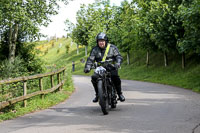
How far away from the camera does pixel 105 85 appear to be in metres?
7.73

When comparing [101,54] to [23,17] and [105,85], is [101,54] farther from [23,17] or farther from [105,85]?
[23,17]

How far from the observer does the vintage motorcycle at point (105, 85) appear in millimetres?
7406

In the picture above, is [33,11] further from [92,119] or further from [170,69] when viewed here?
[170,69]

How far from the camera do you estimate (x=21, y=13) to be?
1630cm

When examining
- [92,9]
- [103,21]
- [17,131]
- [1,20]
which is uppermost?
[92,9]

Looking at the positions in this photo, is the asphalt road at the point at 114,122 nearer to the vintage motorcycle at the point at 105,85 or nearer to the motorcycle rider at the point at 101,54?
the vintage motorcycle at the point at 105,85

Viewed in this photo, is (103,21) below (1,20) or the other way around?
the other way around

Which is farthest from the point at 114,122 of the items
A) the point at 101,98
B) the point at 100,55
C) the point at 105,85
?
the point at 100,55

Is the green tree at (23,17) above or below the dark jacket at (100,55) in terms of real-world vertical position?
above

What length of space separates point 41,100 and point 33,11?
8.89 m

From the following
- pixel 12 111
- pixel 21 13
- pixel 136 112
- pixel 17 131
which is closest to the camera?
pixel 17 131

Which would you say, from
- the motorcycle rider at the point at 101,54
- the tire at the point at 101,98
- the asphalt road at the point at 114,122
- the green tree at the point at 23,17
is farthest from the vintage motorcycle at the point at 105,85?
the green tree at the point at 23,17

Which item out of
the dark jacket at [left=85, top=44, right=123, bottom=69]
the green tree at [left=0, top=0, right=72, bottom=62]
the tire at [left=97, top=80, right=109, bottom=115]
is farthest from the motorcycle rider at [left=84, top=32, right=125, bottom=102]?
the green tree at [left=0, top=0, right=72, bottom=62]

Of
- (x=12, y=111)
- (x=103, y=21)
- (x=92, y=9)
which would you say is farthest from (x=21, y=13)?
(x=92, y=9)
